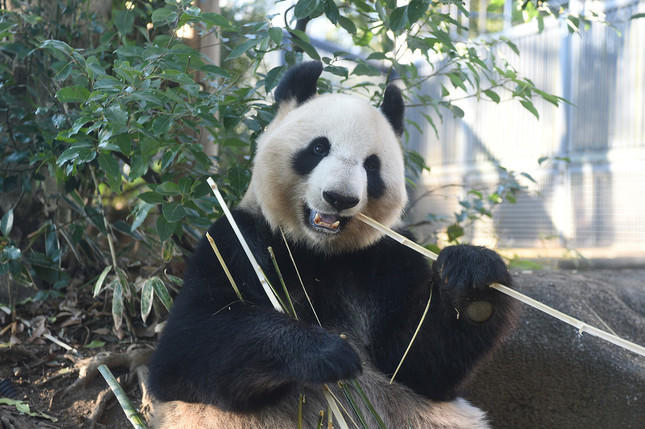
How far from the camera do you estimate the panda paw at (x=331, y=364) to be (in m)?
2.24

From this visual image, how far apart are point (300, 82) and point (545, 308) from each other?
1616 millimetres

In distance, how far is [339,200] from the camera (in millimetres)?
2498

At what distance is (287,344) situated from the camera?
2.34 metres

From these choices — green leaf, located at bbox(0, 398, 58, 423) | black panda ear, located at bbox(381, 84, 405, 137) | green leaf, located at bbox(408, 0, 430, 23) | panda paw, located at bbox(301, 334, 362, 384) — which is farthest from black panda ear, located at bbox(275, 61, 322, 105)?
green leaf, located at bbox(0, 398, 58, 423)

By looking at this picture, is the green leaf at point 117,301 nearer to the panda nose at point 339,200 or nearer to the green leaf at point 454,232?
the panda nose at point 339,200

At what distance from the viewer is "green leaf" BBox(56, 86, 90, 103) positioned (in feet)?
9.05

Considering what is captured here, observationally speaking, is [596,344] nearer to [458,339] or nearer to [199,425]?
[458,339]

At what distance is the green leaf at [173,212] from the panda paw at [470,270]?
1.36m

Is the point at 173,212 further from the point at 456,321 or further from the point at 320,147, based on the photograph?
the point at 456,321

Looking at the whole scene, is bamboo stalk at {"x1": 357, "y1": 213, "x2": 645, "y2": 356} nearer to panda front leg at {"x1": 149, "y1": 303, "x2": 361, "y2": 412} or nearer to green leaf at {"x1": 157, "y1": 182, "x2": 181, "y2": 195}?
panda front leg at {"x1": 149, "y1": 303, "x2": 361, "y2": 412}

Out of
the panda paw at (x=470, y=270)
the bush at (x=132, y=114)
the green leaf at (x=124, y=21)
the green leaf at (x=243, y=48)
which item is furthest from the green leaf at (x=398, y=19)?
the green leaf at (x=124, y=21)

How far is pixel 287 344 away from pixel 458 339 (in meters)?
0.90

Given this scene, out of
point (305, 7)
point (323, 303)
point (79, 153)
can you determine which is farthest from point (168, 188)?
point (305, 7)

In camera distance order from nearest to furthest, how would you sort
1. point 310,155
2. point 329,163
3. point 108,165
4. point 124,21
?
point 329,163, point 310,155, point 108,165, point 124,21
